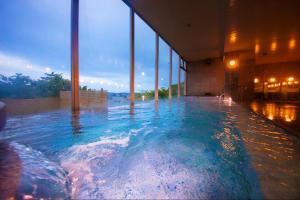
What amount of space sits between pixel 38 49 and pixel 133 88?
3025 millimetres

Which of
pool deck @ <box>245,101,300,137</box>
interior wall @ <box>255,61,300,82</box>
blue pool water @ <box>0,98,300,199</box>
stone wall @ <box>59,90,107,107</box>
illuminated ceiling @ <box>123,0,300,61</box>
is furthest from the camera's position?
interior wall @ <box>255,61,300,82</box>

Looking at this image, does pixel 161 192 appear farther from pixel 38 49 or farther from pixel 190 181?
pixel 38 49

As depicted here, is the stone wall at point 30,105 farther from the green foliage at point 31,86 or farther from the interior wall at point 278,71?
the interior wall at point 278,71

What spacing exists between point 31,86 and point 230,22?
5447 mm

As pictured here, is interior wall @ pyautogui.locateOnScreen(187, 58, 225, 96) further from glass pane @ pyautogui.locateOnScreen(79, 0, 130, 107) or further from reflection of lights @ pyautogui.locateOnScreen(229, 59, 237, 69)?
glass pane @ pyautogui.locateOnScreen(79, 0, 130, 107)

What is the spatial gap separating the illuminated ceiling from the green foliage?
3341mm

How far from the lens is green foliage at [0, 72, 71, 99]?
7.54ft

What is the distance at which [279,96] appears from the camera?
9.63m

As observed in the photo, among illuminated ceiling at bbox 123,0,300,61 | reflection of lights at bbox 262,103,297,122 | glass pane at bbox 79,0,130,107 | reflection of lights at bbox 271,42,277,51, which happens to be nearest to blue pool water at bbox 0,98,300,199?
reflection of lights at bbox 262,103,297,122

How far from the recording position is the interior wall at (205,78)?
10.9 m

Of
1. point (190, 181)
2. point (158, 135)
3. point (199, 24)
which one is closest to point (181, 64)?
point (199, 24)

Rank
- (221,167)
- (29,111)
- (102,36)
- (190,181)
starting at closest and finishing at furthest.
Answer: (190,181), (221,167), (29,111), (102,36)

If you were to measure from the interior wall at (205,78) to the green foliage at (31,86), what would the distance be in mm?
10049

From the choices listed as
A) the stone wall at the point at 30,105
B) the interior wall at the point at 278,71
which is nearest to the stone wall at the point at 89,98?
the stone wall at the point at 30,105
